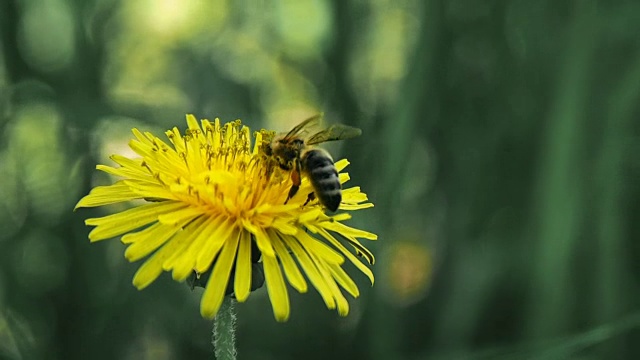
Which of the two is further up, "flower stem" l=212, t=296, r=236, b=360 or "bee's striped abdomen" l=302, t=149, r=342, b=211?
"bee's striped abdomen" l=302, t=149, r=342, b=211

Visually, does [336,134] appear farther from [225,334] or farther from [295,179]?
[225,334]

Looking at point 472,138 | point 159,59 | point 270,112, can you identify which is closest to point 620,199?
point 472,138

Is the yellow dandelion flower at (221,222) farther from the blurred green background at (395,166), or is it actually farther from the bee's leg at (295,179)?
the blurred green background at (395,166)

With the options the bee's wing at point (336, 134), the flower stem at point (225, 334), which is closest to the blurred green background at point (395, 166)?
the bee's wing at point (336, 134)

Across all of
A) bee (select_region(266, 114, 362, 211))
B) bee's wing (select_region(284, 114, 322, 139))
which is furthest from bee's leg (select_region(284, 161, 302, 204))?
bee's wing (select_region(284, 114, 322, 139))

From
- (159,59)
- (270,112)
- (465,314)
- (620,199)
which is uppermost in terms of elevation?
(159,59)

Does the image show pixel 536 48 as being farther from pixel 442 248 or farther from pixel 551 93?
pixel 442 248

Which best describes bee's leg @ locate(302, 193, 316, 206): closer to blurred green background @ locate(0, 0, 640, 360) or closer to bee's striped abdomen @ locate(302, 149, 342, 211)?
bee's striped abdomen @ locate(302, 149, 342, 211)
